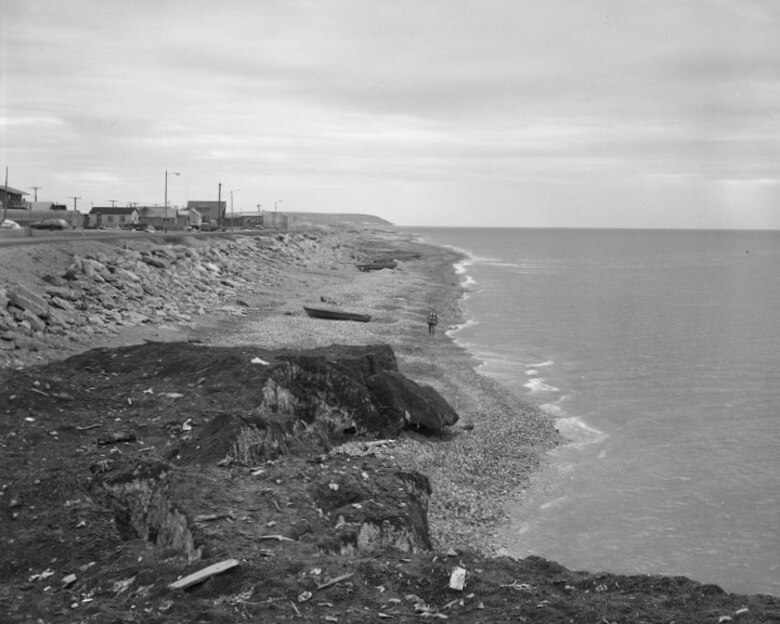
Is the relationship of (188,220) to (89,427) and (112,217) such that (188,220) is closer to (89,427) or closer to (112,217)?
(112,217)

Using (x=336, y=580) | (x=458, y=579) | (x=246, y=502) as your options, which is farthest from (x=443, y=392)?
(x=336, y=580)

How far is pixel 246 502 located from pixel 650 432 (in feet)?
50.0

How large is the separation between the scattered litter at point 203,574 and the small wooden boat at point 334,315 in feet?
90.9

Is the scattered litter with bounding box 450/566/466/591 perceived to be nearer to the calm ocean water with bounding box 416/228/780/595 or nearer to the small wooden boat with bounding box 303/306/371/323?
Answer: the calm ocean water with bounding box 416/228/780/595

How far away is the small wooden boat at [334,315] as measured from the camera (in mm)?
36350

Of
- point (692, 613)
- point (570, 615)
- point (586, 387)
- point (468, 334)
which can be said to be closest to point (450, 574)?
point (570, 615)

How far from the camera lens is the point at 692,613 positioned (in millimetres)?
7770

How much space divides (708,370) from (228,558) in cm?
2780

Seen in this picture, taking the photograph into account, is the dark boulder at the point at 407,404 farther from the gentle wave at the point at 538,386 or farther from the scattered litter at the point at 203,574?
the scattered litter at the point at 203,574

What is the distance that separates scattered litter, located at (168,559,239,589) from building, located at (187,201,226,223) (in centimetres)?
11650

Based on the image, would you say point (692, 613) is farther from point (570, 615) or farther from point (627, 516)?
point (627, 516)

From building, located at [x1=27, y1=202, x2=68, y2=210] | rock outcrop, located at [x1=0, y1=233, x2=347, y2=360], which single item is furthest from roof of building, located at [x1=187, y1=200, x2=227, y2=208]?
rock outcrop, located at [x1=0, y1=233, x2=347, y2=360]

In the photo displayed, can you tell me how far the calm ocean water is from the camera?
47.3ft

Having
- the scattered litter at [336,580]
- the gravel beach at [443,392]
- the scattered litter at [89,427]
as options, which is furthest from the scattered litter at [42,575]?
the gravel beach at [443,392]
